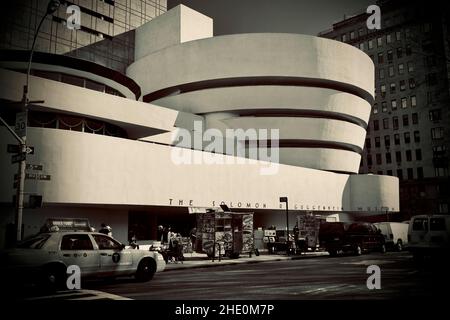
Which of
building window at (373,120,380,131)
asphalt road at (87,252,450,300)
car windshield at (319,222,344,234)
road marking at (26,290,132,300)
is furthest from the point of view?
building window at (373,120,380,131)

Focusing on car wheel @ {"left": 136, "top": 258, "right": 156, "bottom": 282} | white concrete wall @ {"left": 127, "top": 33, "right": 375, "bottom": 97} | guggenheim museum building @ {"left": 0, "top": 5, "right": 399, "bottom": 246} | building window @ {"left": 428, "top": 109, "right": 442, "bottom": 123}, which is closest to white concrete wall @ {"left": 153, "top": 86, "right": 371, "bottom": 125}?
guggenheim museum building @ {"left": 0, "top": 5, "right": 399, "bottom": 246}

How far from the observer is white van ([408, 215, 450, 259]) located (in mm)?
17953

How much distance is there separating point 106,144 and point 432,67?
214ft

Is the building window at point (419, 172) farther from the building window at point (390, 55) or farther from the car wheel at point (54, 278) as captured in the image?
the car wheel at point (54, 278)

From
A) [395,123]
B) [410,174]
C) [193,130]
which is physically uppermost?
[395,123]

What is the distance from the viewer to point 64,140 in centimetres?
2644

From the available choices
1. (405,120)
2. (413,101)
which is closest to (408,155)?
(405,120)

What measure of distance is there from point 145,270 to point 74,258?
2624mm

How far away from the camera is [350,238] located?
25.1 metres

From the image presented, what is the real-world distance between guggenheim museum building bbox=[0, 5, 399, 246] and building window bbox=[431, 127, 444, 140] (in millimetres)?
20795

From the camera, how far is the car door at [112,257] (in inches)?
487

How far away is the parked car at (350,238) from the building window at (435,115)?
171 ft

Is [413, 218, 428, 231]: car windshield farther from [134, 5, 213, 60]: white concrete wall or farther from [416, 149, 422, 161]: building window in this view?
[416, 149, 422, 161]: building window

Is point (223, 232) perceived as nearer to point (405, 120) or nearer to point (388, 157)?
point (388, 157)
